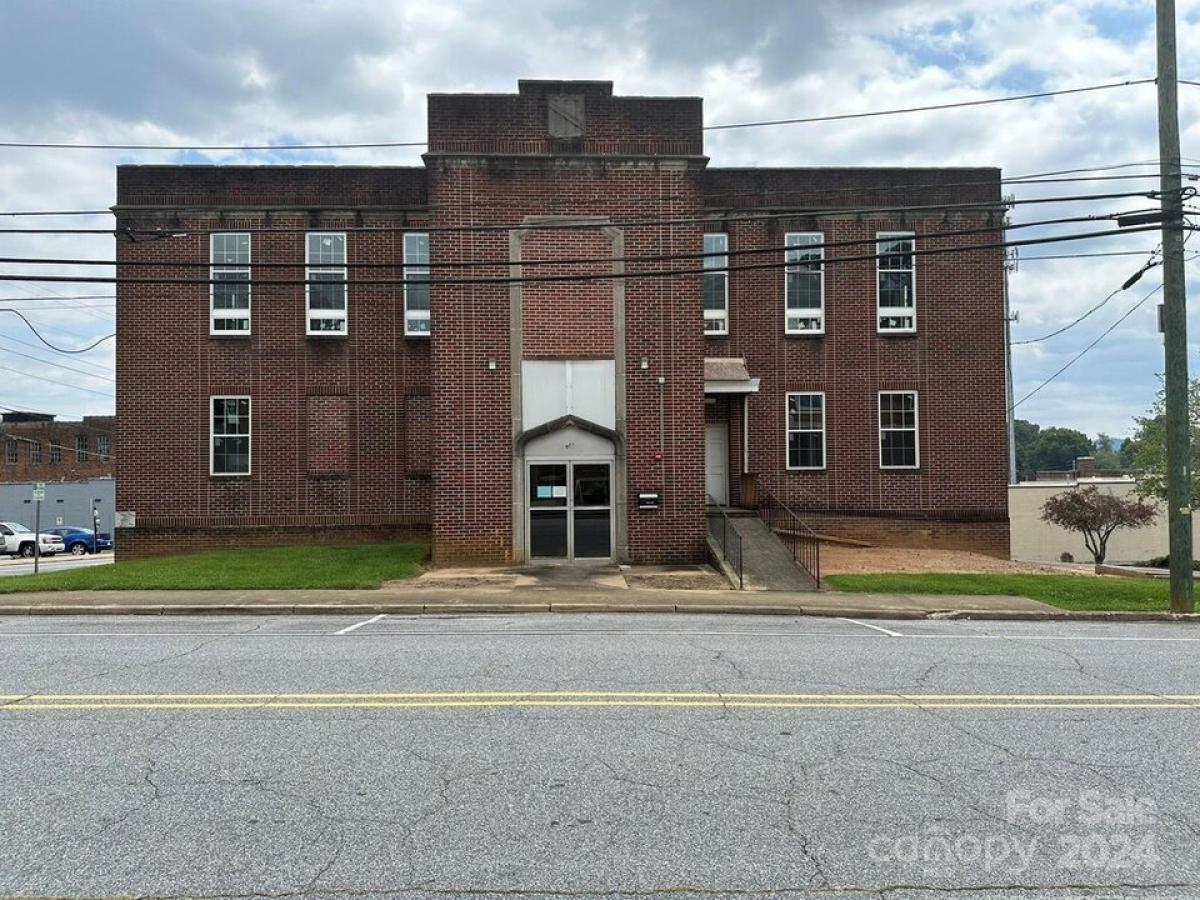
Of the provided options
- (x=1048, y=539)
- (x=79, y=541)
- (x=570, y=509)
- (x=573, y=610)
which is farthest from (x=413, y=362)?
(x=79, y=541)

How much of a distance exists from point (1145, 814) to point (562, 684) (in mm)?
4406

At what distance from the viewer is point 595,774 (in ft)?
17.1

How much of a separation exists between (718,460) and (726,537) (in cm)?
493

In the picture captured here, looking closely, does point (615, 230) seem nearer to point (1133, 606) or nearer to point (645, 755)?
point (1133, 606)

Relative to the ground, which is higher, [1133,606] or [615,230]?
[615,230]

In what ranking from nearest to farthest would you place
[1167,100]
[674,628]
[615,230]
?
[674,628] < [1167,100] < [615,230]

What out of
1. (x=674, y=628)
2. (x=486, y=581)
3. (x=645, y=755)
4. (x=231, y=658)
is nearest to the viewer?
(x=645, y=755)

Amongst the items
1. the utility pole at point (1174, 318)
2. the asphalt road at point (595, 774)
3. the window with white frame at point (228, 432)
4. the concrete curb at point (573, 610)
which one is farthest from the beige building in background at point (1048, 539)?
the asphalt road at point (595, 774)

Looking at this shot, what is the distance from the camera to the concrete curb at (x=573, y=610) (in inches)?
524

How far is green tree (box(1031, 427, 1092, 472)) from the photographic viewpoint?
12000 cm

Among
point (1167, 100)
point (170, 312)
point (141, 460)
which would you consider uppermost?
point (1167, 100)

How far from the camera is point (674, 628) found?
11.6 metres

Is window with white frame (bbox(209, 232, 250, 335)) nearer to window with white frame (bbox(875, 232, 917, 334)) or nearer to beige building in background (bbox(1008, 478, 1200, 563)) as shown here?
window with white frame (bbox(875, 232, 917, 334))

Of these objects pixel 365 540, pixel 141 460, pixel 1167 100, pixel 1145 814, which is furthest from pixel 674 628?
pixel 141 460
